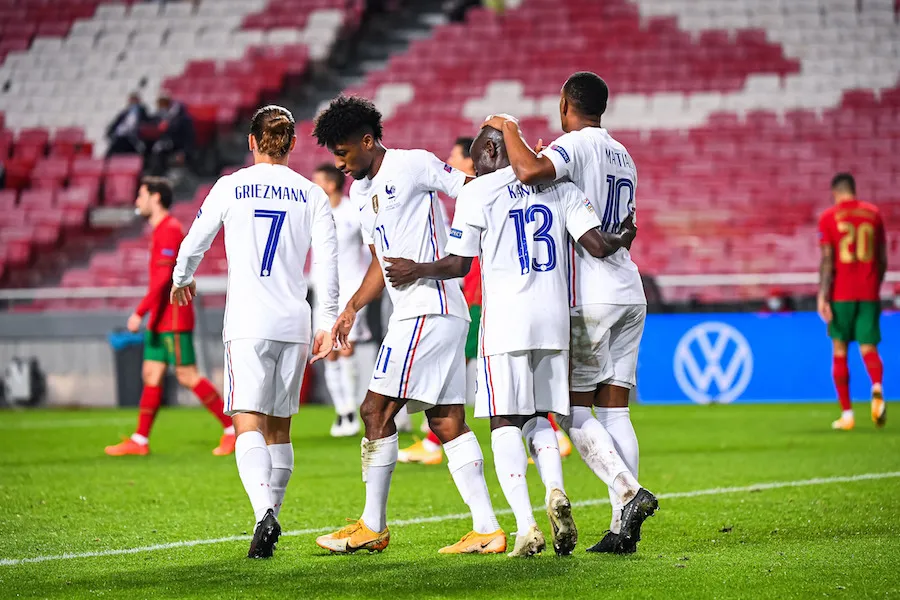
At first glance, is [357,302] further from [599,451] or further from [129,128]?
[129,128]

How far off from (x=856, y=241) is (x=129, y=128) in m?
12.8

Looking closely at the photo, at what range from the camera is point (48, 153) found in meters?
22.3

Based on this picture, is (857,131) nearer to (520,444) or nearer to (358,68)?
(358,68)

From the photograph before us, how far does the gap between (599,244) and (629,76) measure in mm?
16307

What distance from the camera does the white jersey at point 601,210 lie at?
5.44 metres

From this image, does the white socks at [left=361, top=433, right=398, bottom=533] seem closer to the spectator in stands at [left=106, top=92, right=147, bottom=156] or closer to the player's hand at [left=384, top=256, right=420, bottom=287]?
the player's hand at [left=384, top=256, right=420, bottom=287]

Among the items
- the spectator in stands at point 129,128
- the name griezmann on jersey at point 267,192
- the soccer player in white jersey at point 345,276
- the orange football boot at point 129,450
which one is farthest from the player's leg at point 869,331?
the spectator in stands at point 129,128

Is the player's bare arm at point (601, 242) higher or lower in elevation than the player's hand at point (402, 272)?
higher

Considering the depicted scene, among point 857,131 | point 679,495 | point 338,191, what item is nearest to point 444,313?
point 679,495

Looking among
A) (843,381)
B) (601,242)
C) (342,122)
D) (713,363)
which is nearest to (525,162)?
(601,242)

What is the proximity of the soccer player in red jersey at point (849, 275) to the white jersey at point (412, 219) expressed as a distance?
6635 mm

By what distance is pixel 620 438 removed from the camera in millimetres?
5527

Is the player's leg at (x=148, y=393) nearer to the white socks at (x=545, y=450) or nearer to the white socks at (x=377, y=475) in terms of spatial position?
the white socks at (x=377, y=475)

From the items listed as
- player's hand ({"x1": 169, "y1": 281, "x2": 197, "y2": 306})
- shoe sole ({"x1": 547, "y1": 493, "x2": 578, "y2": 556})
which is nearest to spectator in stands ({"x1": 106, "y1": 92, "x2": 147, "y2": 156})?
player's hand ({"x1": 169, "y1": 281, "x2": 197, "y2": 306})
